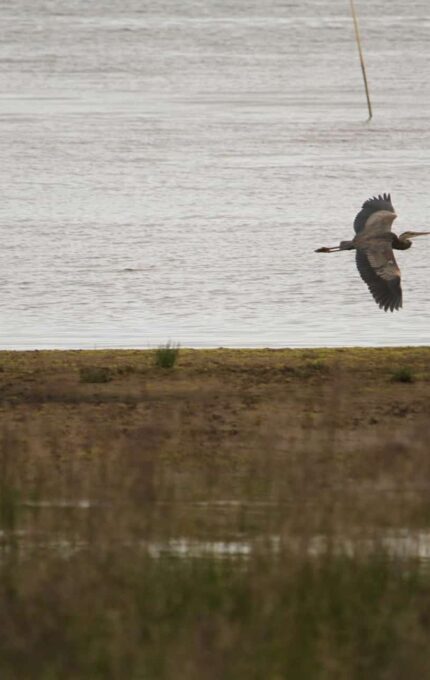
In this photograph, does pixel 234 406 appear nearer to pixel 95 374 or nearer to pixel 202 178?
pixel 95 374

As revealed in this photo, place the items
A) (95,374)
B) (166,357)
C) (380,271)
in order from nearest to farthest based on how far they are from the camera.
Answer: (95,374)
(166,357)
(380,271)

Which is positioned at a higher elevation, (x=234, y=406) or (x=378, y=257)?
(x=378, y=257)

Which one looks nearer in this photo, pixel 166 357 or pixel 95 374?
pixel 95 374

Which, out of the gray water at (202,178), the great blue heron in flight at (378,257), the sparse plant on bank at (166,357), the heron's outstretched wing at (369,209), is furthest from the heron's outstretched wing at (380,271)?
the gray water at (202,178)

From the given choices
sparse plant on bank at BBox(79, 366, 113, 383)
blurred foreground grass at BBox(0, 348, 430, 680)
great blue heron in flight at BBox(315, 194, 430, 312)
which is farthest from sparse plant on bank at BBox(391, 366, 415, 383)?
blurred foreground grass at BBox(0, 348, 430, 680)

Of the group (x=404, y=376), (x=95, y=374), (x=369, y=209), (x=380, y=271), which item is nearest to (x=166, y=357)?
(x=95, y=374)

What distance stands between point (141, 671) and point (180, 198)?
21668 mm

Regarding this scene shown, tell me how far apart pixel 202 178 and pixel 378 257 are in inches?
642

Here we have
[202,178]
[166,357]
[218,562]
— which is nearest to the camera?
[218,562]

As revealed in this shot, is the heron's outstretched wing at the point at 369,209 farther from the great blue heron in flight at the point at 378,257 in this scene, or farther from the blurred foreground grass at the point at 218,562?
the blurred foreground grass at the point at 218,562

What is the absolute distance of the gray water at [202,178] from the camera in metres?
17.0

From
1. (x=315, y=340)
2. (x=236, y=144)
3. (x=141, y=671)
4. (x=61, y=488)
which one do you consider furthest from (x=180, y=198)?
(x=141, y=671)

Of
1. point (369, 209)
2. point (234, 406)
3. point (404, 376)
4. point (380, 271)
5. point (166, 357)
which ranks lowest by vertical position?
point (234, 406)

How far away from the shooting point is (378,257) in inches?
521
